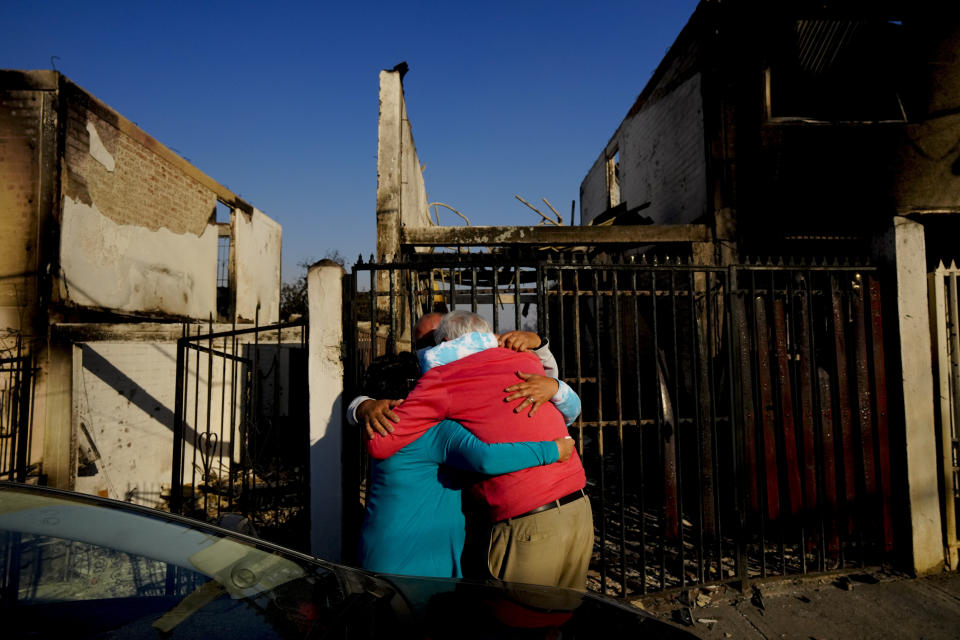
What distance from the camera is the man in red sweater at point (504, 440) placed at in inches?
76.3

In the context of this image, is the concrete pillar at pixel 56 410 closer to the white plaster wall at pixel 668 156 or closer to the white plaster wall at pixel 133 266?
the white plaster wall at pixel 133 266

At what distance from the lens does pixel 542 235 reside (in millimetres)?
5945

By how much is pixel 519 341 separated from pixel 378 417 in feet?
3.02

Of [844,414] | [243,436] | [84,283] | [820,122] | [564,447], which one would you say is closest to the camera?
[564,447]

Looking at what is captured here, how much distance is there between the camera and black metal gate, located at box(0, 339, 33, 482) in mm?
5949

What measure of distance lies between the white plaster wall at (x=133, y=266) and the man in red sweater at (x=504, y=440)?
7.02 metres

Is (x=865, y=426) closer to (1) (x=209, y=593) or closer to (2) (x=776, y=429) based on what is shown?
(2) (x=776, y=429)

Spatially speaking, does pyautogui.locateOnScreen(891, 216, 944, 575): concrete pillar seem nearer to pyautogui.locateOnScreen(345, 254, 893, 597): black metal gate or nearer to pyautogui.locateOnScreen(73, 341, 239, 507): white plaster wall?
pyautogui.locateOnScreen(345, 254, 893, 597): black metal gate

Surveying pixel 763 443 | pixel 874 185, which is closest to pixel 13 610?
pixel 763 443

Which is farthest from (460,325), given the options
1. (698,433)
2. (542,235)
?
(542,235)

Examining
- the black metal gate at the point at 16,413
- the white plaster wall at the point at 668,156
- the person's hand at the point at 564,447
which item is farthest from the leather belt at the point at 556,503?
the black metal gate at the point at 16,413

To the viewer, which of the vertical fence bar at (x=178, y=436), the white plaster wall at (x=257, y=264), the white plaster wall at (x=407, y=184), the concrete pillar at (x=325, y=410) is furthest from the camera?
the white plaster wall at (x=257, y=264)

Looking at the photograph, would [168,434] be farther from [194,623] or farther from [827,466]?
[827,466]

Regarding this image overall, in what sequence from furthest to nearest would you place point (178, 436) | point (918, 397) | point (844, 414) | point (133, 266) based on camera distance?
point (133, 266), point (178, 436), point (844, 414), point (918, 397)
